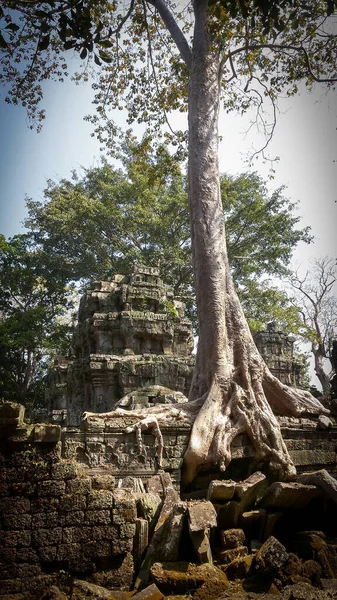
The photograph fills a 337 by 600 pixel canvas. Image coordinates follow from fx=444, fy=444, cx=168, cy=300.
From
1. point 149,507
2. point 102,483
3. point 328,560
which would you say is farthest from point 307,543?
point 102,483

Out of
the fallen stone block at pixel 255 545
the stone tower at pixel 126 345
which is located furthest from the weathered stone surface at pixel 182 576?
the stone tower at pixel 126 345

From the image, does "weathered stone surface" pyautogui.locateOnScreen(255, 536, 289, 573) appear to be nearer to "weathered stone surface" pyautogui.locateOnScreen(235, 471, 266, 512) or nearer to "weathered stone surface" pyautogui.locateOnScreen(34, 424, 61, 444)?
"weathered stone surface" pyautogui.locateOnScreen(235, 471, 266, 512)

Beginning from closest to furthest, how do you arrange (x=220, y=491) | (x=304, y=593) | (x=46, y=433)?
1. (x=304, y=593)
2. (x=46, y=433)
3. (x=220, y=491)

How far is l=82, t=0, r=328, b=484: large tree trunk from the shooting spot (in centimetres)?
566

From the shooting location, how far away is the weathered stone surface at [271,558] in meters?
3.36

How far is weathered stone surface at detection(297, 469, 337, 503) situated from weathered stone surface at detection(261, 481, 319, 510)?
0.14 meters

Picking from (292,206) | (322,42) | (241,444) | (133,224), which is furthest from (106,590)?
(292,206)

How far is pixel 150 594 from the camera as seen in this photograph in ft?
9.71

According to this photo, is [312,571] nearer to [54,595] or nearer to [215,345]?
[54,595]

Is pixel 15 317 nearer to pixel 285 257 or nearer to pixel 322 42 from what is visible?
pixel 285 257

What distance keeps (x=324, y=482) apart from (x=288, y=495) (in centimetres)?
52

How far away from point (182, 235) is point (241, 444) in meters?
15.4

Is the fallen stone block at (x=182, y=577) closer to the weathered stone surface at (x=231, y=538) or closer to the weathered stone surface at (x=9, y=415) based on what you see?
the weathered stone surface at (x=231, y=538)

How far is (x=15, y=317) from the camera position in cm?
1794
